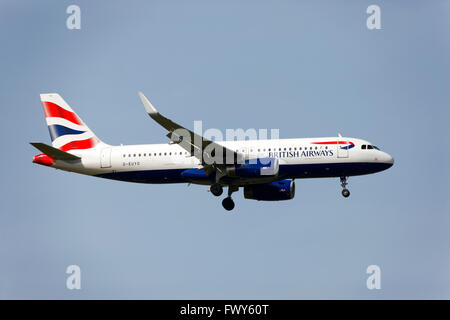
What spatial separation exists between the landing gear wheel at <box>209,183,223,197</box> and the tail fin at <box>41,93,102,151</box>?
11.2 m

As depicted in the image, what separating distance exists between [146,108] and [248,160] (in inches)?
439

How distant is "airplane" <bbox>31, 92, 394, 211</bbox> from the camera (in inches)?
2445

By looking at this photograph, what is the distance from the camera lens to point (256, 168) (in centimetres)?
6172

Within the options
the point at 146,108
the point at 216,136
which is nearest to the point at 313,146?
the point at 216,136

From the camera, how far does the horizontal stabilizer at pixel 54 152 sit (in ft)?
208

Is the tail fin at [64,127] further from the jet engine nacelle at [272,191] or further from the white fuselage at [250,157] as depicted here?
the jet engine nacelle at [272,191]

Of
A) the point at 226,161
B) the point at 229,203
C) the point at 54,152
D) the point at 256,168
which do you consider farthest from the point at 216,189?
the point at 54,152

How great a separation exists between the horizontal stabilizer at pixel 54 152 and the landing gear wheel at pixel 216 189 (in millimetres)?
11511

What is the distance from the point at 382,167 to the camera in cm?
6350

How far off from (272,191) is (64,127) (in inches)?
716

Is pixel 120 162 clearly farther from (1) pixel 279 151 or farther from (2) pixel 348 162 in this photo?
(2) pixel 348 162

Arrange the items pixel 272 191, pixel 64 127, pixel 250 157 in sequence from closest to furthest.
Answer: pixel 250 157, pixel 272 191, pixel 64 127

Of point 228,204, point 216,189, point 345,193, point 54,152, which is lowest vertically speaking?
point 228,204

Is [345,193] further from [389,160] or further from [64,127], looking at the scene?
[64,127]
